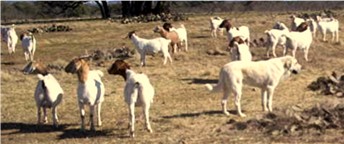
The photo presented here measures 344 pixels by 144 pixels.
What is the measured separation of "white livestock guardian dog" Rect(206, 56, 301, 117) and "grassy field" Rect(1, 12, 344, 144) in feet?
1.64

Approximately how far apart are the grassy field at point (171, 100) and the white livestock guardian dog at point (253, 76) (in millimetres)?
500

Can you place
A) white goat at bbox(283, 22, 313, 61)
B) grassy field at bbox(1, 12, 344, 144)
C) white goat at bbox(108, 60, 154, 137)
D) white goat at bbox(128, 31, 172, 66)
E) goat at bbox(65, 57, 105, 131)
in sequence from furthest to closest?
white goat at bbox(128, 31, 172, 66)
white goat at bbox(283, 22, 313, 61)
goat at bbox(65, 57, 105, 131)
grassy field at bbox(1, 12, 344, 144)
white goat at bbox(108, 60, 154, 137)

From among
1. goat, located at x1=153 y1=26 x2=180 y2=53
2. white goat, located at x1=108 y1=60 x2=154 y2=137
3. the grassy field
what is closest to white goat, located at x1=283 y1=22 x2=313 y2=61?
the grassy field

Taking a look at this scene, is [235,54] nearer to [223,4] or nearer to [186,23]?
[186,23]

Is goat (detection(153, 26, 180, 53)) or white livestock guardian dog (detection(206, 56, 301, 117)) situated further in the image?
goat (detection(153, 26, 180, 53))

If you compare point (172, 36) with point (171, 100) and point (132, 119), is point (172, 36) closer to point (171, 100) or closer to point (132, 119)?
point (171, 100)

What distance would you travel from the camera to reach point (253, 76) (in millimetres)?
14914

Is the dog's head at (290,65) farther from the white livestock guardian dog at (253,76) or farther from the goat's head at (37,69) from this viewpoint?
the goat's head at (37,69)

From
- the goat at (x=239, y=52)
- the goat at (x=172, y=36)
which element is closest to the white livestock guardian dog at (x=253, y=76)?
the goat at (x=239, y=52)

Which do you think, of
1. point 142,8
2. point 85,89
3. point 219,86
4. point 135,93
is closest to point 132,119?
point 135,93

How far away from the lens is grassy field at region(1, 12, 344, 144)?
13.3m

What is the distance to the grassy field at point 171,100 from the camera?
13.3m

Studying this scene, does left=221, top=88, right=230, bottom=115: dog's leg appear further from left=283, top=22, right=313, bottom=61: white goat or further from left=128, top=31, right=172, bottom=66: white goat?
left=128, top=31, right=172, bottom=66: white goat

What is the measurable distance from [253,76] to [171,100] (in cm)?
355
